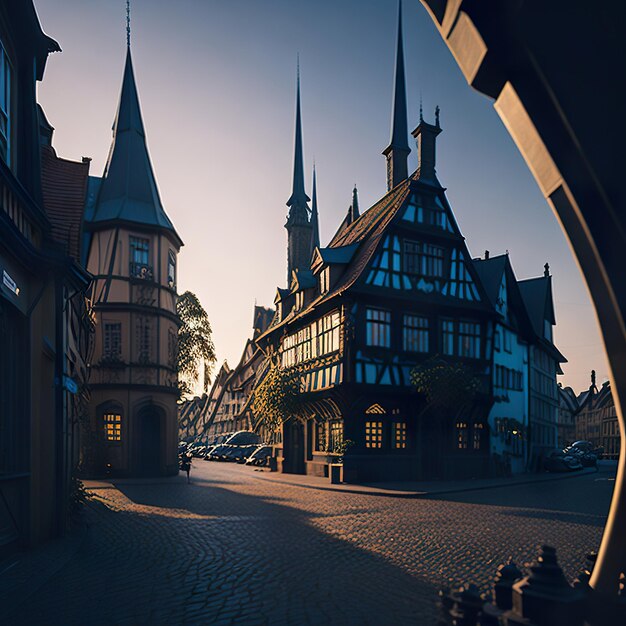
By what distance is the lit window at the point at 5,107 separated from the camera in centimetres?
936

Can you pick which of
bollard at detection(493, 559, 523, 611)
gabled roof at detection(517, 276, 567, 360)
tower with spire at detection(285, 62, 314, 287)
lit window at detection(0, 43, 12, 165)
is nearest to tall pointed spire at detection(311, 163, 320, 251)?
tower with spire at detection(285, 62, 314, 287)

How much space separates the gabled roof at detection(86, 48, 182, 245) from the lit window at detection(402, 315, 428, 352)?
41.3 feet

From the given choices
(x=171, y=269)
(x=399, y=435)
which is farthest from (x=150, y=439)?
(x=399, y=435)

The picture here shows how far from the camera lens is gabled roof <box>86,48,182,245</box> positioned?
94.3 feet

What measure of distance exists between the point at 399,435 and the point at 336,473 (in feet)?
11.1

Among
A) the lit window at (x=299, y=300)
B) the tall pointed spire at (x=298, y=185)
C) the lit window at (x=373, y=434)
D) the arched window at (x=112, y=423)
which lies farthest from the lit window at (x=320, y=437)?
the tall pointed spire at (x=298, y=185)

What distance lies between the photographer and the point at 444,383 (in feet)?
78.5

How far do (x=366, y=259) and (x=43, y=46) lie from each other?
1715cm

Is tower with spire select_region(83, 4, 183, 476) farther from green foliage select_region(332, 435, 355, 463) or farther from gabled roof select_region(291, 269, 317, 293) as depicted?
green foliage select_region(332, 435, 355, 463)

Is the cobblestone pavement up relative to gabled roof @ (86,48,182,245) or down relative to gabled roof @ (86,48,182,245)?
down

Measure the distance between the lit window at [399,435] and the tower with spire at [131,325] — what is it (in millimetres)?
11242

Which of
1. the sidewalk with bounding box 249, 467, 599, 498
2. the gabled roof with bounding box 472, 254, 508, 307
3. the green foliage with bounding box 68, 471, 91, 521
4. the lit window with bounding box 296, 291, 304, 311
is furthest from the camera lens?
the gabled roof with bounding box 472, 254, 508, 307

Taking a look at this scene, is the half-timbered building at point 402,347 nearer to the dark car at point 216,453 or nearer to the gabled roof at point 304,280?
the gabled roof at point 304,280

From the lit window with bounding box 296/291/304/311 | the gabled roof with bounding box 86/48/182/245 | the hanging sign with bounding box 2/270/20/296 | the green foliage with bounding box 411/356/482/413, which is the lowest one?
the green foliage with bounding box 411/356/482/413
